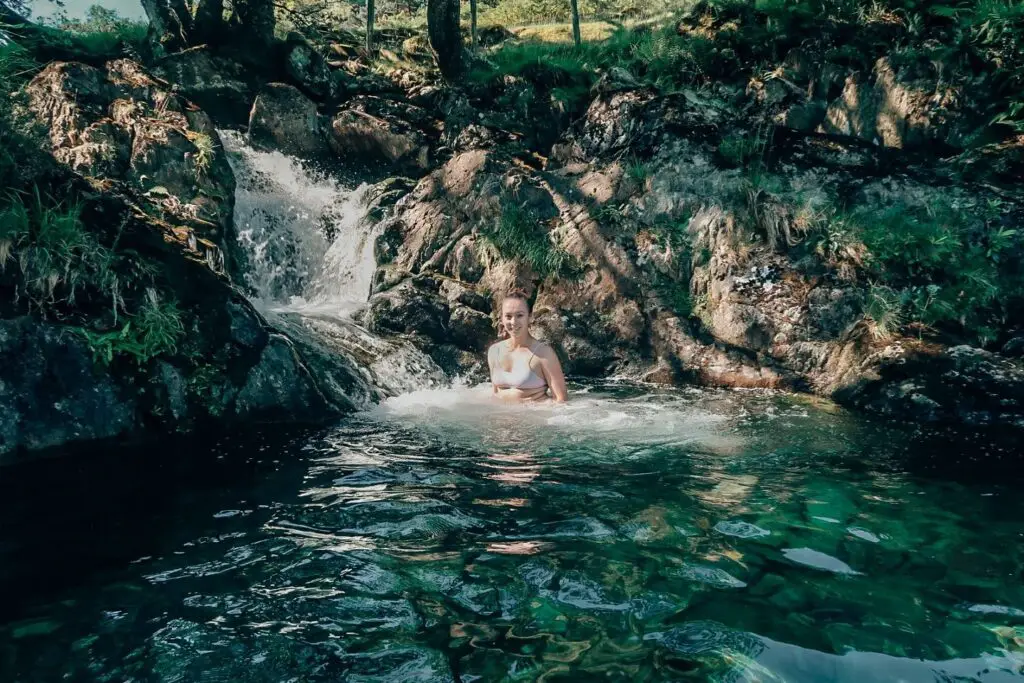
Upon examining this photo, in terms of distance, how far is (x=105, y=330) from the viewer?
21.5 ft

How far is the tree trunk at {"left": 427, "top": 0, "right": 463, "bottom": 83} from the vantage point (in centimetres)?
1438

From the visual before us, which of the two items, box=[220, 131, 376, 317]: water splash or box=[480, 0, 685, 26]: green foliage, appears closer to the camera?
box=[220, 131, 376, 317]: water splash

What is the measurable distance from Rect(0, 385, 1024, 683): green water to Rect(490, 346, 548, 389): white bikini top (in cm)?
165

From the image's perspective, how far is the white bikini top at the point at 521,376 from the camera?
752 centimetres

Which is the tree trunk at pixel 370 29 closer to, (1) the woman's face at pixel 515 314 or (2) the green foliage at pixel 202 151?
(2) the green foliage at pixel 202 151

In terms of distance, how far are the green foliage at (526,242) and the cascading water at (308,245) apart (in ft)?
7.63

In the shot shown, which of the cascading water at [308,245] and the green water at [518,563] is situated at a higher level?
the cascading water at [308,245]

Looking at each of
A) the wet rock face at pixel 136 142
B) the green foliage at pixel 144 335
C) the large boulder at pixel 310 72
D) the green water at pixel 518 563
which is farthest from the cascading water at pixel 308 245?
the green water at pixel 518 563

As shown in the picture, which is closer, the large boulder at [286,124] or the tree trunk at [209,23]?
the large boulder at [286,124]

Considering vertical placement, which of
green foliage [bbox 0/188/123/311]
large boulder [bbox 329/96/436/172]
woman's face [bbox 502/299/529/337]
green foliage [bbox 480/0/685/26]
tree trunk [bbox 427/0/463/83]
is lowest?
woman's face [bbox 502/299/529/337]

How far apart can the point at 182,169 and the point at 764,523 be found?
9.94 meters

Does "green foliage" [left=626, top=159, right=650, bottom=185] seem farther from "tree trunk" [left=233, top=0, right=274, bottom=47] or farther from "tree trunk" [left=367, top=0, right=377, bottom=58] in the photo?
"tree trunk" [left=233, top=0, right=274, bottom=47]

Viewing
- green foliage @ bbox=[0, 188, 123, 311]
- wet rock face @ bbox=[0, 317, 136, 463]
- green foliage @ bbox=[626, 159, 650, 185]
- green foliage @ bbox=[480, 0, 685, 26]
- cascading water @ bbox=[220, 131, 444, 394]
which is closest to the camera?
wet rock face @ bbox=[0, 317, 136, 463]

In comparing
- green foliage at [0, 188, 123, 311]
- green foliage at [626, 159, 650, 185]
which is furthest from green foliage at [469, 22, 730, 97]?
green foliage at [0, 188, 123, 311]
